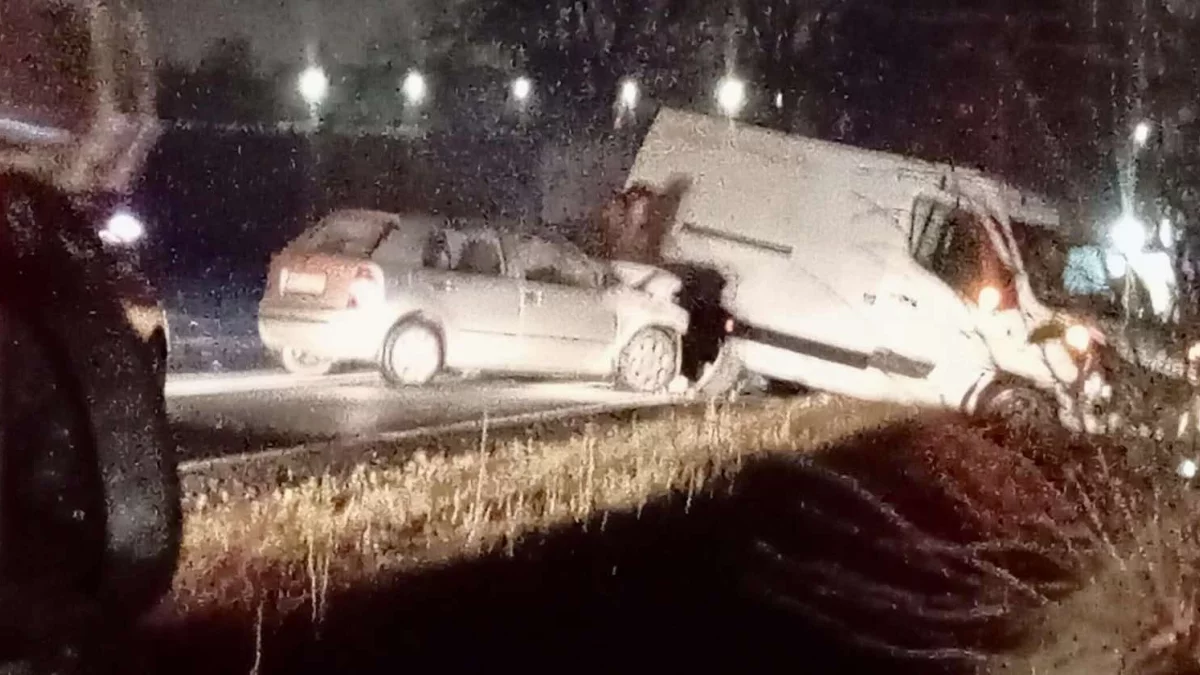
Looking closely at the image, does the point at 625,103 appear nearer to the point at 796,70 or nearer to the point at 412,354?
the point at 796,70

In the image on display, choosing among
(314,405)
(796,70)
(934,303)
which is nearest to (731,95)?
(796,70)

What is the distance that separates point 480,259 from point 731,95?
0.33 metres

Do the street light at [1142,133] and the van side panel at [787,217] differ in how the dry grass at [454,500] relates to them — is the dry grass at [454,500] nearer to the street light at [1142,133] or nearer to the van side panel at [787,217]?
the van side panel at [787,217]

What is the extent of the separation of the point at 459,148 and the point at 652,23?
0.25m

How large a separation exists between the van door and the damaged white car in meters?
0.24

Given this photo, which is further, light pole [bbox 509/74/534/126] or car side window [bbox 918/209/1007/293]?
car side window [bbox 918/209/1007/293]

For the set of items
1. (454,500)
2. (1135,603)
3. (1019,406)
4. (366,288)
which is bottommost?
(1135,603)

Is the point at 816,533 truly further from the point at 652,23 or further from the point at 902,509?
the point at 652,23

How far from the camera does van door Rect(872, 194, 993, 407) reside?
1592 mm

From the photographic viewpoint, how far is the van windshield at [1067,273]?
1632 millimetres

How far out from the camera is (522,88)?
4.91 ft

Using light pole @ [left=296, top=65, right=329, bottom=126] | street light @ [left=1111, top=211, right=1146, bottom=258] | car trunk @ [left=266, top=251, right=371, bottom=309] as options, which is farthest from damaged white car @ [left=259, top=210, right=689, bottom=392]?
street light @ [left=1111, top=211, right=1146, bottom=258]

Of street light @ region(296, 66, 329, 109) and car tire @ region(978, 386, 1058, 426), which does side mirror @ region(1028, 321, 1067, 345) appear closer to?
car tire @ region(978, 386, 1058, 426)

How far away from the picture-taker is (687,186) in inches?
60.5
